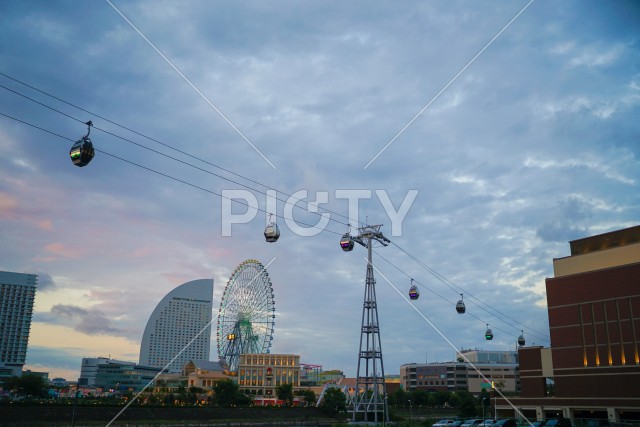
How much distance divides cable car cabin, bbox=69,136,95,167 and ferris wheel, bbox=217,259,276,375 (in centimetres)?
9828

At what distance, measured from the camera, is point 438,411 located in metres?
132

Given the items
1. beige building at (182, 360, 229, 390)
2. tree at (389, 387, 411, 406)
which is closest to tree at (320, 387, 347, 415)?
tree at (389, 387, 411, 406)

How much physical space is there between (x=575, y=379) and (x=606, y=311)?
28.0ft

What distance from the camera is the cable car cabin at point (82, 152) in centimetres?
1956

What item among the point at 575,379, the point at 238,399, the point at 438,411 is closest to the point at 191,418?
the point at 238,399

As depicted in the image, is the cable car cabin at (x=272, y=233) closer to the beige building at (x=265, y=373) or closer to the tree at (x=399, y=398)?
the tree at (x=399, y=398)

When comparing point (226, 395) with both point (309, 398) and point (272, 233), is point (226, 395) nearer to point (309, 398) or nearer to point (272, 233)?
point (309, 398)

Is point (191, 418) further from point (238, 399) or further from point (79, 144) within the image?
point (79, 144)

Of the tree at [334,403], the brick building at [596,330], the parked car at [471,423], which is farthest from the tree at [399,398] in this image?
the parked car at [471,423]

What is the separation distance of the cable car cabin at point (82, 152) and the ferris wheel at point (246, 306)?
322 feet

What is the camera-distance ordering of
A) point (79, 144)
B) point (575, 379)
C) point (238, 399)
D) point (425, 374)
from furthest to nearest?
point (425, 374) < point (238, 399) < point (575, 379) < point (79, 144)

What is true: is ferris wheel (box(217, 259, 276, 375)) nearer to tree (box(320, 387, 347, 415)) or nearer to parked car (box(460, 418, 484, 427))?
tree (box(320, 387, 347, 415))

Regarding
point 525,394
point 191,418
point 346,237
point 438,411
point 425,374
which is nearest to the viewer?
point 346,237

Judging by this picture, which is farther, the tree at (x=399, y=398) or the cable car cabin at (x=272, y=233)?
the tree at (x=399, y=398)
